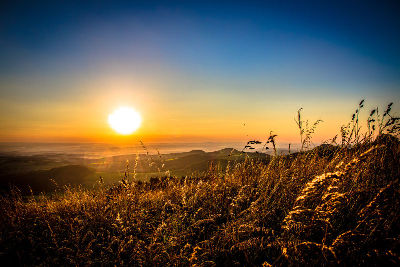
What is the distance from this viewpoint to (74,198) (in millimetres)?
→ 3260

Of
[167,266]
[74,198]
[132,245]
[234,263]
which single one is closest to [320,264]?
[234,263]

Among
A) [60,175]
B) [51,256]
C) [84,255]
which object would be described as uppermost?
[84,255]

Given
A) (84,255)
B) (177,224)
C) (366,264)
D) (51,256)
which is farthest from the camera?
(177,224)

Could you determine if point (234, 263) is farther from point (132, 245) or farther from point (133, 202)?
point (133, 202)

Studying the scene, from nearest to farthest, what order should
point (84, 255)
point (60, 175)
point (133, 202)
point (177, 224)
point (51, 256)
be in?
point (84, 255) → point (51, 256) → point (177, 224) → point (133, 202) → point (60, 175)

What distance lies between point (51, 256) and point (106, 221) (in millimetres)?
658

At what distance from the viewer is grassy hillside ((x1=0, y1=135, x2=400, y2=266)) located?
Answer: 4.96ft

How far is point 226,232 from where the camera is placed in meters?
1.92

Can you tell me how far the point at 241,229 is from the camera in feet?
6.68

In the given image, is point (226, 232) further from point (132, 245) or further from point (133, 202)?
point (133, 202)

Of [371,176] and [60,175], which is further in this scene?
[60,175]

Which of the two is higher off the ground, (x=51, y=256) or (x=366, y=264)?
(x=366, y=264)

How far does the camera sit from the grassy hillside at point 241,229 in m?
1.51

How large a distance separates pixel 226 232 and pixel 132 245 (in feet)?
3.38
